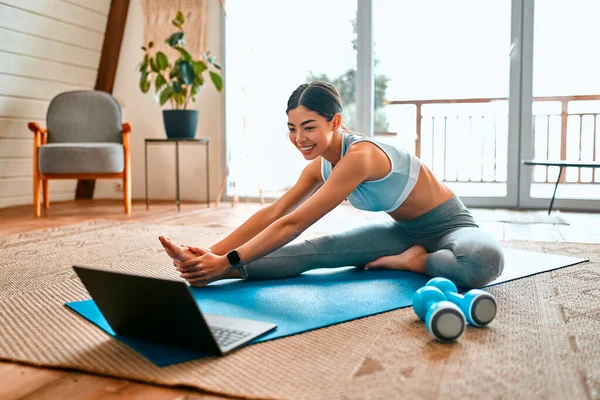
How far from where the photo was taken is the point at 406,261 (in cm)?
208

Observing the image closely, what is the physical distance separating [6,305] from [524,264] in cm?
179

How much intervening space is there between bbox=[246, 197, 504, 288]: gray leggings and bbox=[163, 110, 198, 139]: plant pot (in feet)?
8.96

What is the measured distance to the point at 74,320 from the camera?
159 cm

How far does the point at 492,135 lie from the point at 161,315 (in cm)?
386

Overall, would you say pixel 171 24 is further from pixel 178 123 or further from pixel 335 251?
pixel 335 251

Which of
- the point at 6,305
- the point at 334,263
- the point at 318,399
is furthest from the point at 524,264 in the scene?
the point at 6,305

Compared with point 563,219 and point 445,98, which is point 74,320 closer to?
point 563,219

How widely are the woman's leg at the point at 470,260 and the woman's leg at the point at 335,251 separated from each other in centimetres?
24

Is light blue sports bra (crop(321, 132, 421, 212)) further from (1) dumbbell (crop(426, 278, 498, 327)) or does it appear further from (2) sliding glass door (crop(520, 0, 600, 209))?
(2) sliding glass door (crop(520, 0, 600, 209))

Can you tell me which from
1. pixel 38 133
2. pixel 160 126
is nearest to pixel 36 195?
pixel 38 133

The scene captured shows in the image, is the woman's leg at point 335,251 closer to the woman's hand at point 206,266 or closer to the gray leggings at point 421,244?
the gray leggings at point 421,244

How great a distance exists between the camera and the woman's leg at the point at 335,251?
1981mm

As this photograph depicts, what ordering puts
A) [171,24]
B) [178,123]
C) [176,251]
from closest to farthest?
[176,251] < [178,123] < [171,24]

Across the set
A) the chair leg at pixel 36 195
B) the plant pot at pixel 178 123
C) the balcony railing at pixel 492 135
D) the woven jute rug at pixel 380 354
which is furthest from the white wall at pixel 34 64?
the woven jute rug at pixel 380 354
